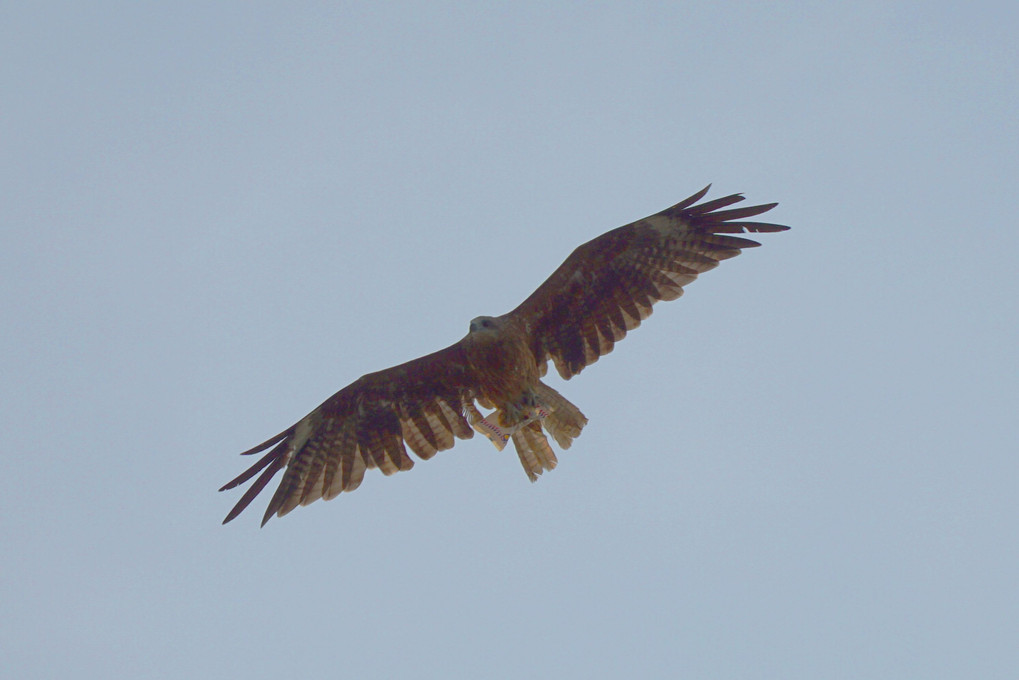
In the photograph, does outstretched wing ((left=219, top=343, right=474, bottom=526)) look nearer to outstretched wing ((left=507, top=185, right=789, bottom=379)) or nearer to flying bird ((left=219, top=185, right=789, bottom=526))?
flying bird ((left=219, top=185, right=789, bottom=526))

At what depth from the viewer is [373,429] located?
10633mm

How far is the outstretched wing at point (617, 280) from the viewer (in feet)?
33.6

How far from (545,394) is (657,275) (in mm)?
1472

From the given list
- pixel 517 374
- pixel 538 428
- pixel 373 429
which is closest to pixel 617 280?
pixel 517 374

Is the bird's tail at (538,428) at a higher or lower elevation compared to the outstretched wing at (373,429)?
lower

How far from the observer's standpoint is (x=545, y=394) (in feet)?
33.3

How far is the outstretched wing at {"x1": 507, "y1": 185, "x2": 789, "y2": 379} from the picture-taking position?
10227 millimetres

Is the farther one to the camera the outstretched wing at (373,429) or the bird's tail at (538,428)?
the outstretched wing at (373,429)

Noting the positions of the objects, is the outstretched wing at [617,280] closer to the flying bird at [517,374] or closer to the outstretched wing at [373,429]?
the flying bird at [517,374]

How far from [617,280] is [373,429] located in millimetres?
2633

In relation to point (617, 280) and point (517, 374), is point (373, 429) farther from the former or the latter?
point (617, 280)

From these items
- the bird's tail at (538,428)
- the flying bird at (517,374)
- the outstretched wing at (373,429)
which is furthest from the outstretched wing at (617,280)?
the outstretched wing at (373,429)

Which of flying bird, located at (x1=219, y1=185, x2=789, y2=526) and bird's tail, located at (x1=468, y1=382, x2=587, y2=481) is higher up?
flying bird, located at (x1=219, y1=185, x2=789, y2=526)

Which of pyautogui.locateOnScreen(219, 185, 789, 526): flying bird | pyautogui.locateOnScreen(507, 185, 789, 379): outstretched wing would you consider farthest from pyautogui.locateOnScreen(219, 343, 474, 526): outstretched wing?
pyautogui.locateOnScreen(507, 185, 789, 379): outstretched wing
